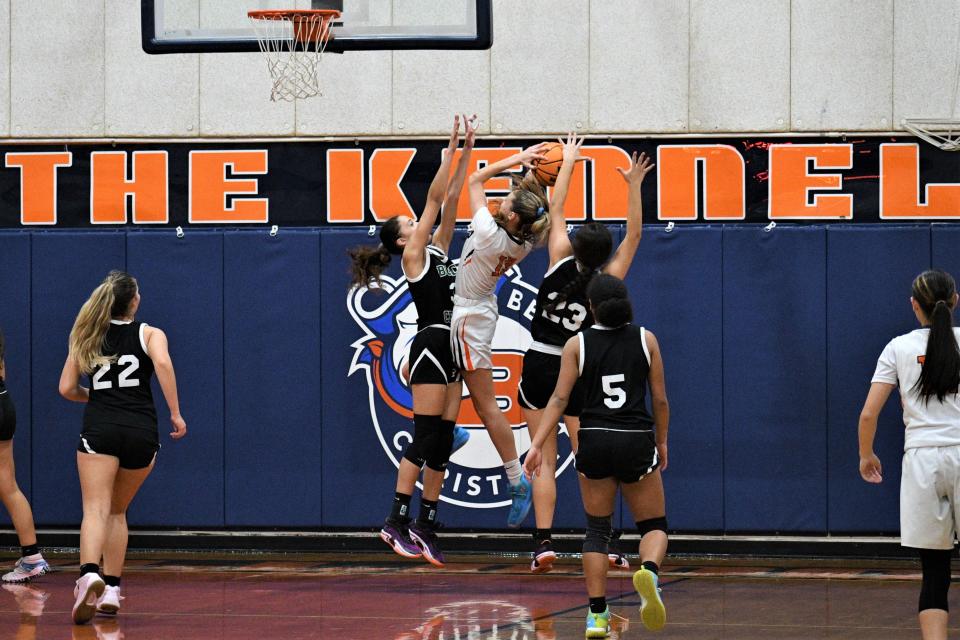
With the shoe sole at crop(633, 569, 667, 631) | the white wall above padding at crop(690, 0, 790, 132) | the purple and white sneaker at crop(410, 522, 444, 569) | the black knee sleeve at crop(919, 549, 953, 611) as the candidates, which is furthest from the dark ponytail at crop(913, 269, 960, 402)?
the white wall above padding at crop(690, 0, 790, 132)

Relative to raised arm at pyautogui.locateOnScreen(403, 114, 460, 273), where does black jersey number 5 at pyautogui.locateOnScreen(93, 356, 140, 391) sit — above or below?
below

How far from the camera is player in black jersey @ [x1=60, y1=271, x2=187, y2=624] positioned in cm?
917

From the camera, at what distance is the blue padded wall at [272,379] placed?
1261 cm

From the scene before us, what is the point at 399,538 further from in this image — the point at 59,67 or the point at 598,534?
the point at 59,67

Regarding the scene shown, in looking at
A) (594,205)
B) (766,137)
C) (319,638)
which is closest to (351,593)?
(319,638)

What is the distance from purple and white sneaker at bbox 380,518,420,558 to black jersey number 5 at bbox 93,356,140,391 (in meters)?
1.86

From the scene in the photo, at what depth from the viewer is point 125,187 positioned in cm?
1295

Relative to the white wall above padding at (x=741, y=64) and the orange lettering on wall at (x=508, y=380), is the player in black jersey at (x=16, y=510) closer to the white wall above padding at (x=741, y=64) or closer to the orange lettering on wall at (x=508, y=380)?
the orange lettering on wall at (x=508, y=380)

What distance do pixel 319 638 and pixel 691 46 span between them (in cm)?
626

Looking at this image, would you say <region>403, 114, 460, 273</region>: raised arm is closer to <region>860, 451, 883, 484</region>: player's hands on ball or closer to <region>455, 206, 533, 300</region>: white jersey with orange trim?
<region>455, 206, 533, 300</region>: white jersey with orange trim

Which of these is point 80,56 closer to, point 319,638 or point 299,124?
point 299,124

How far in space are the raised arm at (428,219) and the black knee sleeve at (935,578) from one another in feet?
12.4

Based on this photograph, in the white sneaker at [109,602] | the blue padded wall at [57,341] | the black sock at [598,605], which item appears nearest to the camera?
the black sock at [598,605]

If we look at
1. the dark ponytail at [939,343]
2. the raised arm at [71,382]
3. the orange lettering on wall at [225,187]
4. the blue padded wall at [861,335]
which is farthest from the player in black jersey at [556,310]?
the orange lettering on wall at [225,187]
